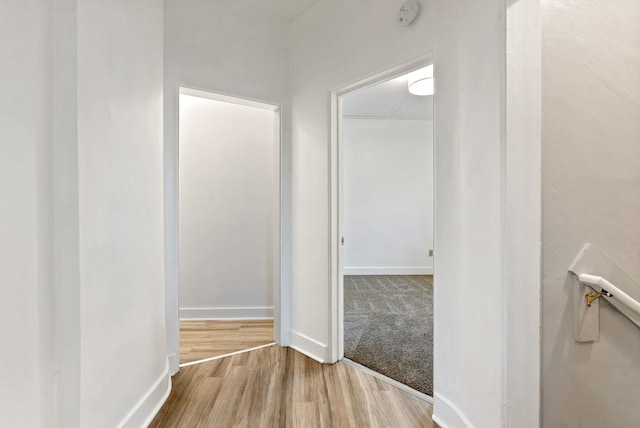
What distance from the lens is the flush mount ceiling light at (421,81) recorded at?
345 cm

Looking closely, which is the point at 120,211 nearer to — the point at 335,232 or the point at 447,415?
the point at 335,232

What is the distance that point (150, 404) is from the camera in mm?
1782

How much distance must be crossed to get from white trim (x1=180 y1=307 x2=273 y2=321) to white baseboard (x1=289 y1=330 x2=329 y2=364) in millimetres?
780

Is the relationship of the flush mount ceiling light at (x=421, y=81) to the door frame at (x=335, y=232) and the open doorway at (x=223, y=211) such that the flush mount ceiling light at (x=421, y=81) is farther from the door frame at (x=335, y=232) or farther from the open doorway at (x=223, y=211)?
the open doorway at (x=223, y=211)

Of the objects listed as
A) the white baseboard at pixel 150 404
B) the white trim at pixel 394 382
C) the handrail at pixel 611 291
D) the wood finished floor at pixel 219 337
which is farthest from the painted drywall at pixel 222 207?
the handrail at pixel 611 291

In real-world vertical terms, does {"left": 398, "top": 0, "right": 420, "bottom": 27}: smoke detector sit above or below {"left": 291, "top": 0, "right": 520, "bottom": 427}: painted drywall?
above

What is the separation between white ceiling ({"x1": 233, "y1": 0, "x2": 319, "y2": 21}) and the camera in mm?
2559

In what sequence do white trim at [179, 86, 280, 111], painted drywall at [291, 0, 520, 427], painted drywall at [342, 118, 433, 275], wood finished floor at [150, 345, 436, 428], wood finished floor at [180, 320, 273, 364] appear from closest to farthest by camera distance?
painted drywall at [291, 0, 520, 427], wood finished floor at [150, 345, 436, 428], white trim at [179, 86, 280, 111], wood finished floor at [180, 320, 273, 364], painted drywall at [342, 118, 433, 275]

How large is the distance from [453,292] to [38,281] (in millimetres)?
1792

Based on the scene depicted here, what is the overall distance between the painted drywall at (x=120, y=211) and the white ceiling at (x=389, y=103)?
2747mm

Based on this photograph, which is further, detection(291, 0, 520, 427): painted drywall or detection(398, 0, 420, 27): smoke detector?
detection(398, 0, 420, 27): smoke detector

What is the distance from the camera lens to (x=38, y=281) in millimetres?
1113

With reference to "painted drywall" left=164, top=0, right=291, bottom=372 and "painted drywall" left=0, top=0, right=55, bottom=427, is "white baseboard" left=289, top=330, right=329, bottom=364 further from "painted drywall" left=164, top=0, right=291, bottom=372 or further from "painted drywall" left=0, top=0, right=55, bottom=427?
"painted drywall" left=0, top=0, right=55, bottom=427

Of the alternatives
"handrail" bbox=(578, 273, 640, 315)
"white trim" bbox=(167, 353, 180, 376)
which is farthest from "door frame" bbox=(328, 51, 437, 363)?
"handrail" bbox=(578, 273, 640, 315)
